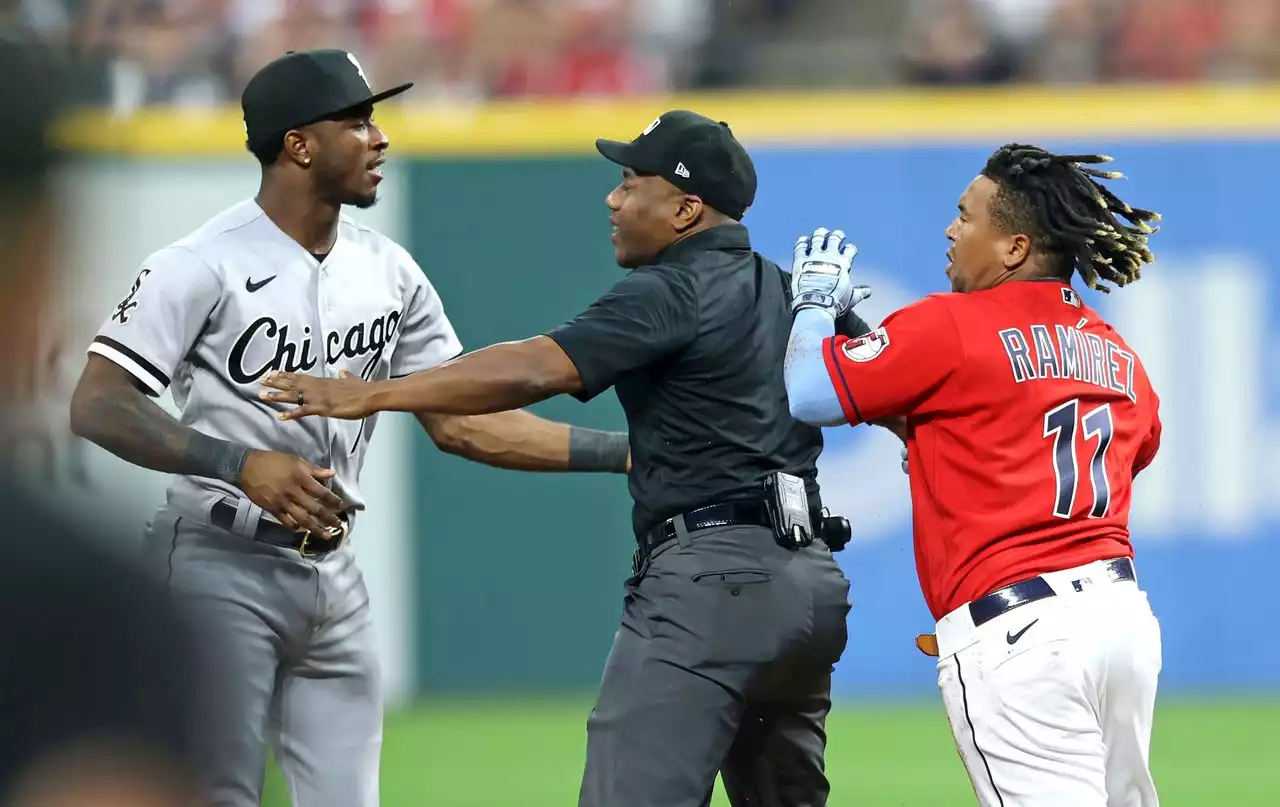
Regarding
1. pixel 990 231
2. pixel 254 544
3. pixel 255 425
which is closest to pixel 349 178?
pixel 255 425

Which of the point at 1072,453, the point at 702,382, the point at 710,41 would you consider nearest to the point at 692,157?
the point at 702,382

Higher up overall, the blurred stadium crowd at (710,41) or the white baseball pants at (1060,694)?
the blurred stadium crowd at (710,41)

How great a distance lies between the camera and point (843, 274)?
4039 millimetres

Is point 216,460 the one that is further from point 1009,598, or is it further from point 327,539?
point 1009,598

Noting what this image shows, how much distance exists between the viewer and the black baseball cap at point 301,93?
436 cm

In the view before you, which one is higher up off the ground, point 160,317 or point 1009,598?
point 160,317

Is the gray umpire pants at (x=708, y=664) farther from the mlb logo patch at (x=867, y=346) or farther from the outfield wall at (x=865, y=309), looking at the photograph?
the outfield wall at (x=865, y=309)

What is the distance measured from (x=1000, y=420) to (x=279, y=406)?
1.79 m

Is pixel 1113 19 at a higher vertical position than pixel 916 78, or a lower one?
higher

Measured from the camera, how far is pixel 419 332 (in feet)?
15.6

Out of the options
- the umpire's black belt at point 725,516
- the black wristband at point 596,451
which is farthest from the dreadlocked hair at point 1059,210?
the black wristband at point 596,451

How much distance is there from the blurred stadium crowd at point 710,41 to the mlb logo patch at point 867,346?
6052 millimetres

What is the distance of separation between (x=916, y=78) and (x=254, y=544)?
6309 mm

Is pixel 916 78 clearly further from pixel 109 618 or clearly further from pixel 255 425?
pixel 109 618
